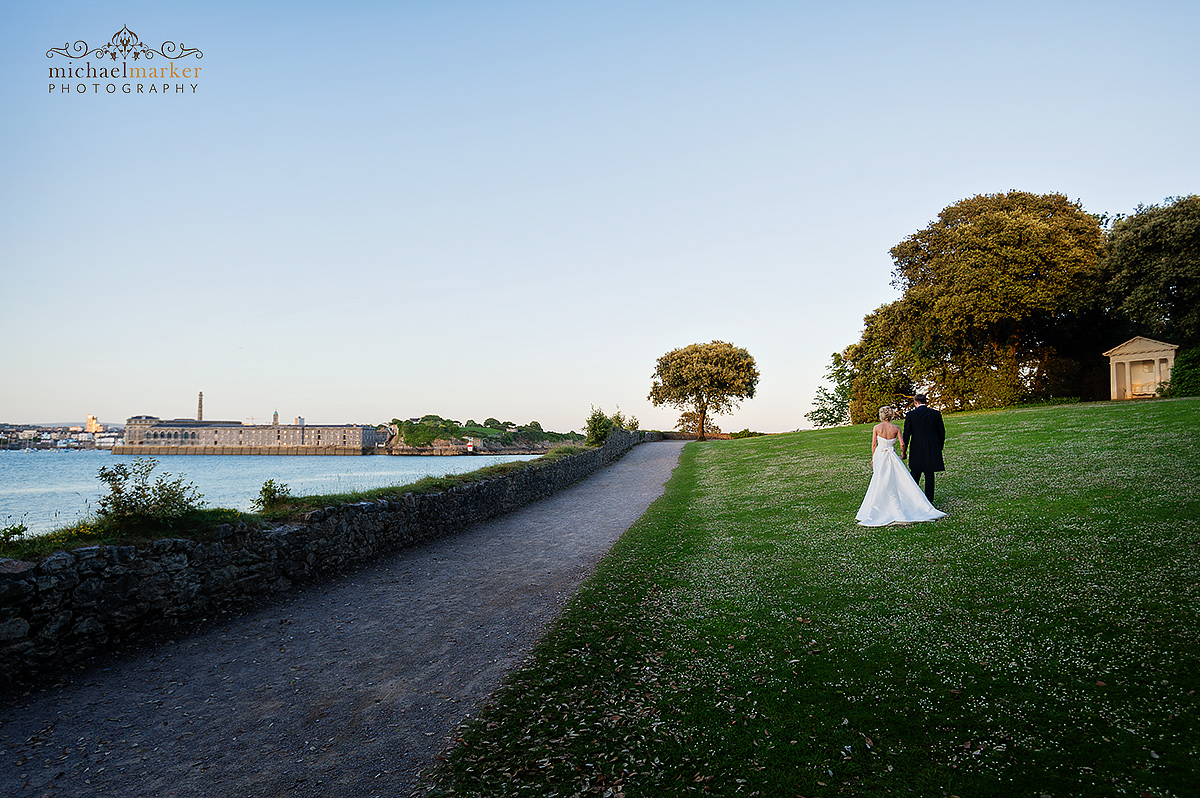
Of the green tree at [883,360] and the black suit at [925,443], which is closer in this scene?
the black suit at [925,443]

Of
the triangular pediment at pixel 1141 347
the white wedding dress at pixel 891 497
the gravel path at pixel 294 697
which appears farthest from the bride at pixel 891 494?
the triangular pediment at pixel 1141 347

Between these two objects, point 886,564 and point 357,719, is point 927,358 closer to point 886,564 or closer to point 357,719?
point 886,564

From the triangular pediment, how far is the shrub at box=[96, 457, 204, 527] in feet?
156

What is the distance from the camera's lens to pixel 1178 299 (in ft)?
102

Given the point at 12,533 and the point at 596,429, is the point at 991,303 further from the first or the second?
the point at 12,533

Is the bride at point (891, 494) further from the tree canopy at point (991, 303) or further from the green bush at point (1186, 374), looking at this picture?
the green bush at point (1186, 374)

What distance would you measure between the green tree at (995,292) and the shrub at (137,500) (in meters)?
39.9

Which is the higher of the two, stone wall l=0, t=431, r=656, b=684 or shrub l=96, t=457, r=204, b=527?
shrub l=96, t=457, r=204, b=527

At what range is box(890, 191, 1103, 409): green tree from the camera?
33.7 m

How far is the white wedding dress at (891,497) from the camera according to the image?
11.4 metres

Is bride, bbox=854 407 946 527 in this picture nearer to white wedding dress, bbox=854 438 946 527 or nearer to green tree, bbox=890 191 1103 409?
white wedding dress, bbox=854 438 946 527

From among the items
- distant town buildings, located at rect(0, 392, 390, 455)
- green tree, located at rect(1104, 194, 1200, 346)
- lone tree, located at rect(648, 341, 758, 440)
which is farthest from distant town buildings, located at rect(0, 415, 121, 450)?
green tree, located at rect(1104, 194, 1200, 346)

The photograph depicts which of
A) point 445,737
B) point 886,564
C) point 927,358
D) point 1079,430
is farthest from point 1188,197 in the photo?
point 445,737

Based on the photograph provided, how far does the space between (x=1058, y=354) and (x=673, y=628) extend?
1834 inches
